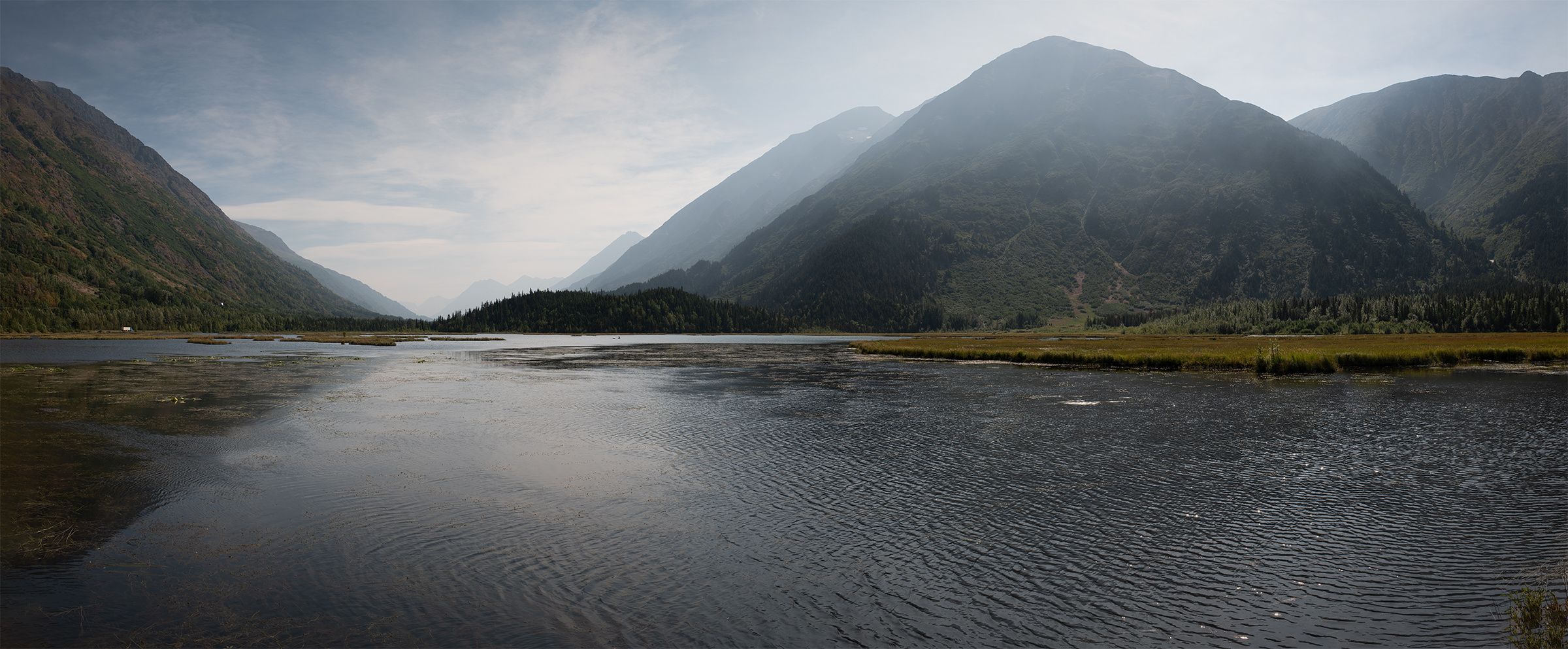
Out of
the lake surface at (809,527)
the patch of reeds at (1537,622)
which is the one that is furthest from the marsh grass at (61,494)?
the patch of reeds at (1537,622)

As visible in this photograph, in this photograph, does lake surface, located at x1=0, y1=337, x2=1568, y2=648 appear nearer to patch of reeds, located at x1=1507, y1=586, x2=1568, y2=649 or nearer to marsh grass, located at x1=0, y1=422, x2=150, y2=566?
patch of reeds, located at x1=1507, y1=586, x2=1568, y2=649

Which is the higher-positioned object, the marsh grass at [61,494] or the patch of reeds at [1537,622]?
the marsh grass at [61,494]

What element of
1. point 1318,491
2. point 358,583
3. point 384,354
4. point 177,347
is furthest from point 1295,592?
point 177,347

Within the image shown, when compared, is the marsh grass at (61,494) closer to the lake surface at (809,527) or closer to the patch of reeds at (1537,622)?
the lake surface at (809,527)

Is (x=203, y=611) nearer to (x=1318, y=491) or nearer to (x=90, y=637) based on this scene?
(x=90, y=637)

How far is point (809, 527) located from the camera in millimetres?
18578

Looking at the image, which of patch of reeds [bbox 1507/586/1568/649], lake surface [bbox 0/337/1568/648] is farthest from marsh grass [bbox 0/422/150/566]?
patch of reeds [bbox 1507/586/1568/649]

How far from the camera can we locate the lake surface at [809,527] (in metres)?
12.5

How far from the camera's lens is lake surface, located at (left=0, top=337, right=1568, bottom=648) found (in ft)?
40.9

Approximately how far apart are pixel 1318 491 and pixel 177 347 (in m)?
186

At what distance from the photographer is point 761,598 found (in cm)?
1362

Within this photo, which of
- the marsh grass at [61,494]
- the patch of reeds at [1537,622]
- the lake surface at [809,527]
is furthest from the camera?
the marsh grass at [61,494]

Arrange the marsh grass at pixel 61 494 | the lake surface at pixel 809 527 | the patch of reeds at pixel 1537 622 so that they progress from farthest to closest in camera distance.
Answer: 1. the marsh grass at pixel 61 494
2. the lake surface at pixel 809 527
3. the patch of reeds at pixel 1537 622

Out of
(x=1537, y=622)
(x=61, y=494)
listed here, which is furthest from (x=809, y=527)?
(x=61, y=494)
